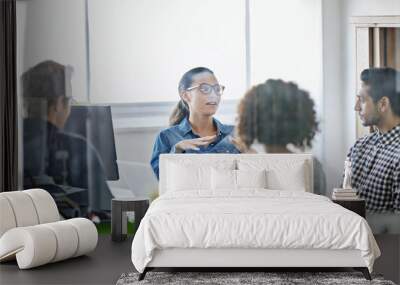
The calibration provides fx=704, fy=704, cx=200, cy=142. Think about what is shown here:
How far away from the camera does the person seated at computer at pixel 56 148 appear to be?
774 cm

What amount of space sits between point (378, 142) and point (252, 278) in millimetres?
3049

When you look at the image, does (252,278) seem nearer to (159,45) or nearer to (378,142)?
(378,142)

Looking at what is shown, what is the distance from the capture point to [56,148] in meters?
7.77

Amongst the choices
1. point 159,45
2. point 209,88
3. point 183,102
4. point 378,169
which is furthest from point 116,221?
point 378,169

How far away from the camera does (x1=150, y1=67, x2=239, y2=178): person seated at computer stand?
7.68 metres

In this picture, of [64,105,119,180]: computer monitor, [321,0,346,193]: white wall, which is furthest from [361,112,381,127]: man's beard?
[64,105,119,180]: computer monitor

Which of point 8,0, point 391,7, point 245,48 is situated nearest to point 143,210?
point 245,48

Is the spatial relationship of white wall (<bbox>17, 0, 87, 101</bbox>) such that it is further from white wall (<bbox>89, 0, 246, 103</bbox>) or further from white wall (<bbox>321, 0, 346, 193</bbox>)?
white wall (<bbox>321, 0, 346, 193</bbox>)

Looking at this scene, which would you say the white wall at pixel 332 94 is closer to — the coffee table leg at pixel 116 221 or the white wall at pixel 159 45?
the white wall at pixel 159 45

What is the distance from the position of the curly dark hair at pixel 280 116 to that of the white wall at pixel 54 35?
1.84m

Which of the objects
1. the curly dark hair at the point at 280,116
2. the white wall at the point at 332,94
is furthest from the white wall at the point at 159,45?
the white wall at the point at 332,94

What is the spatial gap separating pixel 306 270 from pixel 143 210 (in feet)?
6.93

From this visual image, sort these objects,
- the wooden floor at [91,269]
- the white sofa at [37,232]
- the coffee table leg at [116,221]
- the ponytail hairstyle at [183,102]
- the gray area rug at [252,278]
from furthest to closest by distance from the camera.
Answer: the ponytail hairstyle at [183,102]
the coffee table leg at [116,221]
the white sofa at [37,232]
the wooden floor at [91,269]
the gray area rug at [252,278]

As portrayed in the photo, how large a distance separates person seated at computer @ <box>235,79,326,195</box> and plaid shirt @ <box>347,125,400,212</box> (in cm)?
56
